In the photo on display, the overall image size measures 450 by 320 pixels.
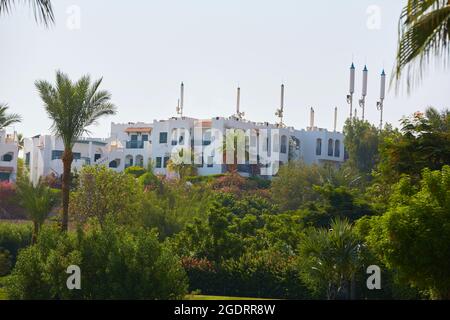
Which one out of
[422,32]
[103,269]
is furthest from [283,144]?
[422,32]

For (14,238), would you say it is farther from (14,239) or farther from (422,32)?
(422,32)

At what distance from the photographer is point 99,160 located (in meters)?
85.9

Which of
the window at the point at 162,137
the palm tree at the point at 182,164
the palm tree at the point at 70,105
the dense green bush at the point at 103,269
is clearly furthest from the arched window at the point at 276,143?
the dense green bush at the point at 103,269

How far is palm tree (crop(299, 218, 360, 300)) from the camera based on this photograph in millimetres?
29766

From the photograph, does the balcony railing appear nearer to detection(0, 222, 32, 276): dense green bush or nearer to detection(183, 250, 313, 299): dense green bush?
detection(0, 222, 32, 276): dense green bush

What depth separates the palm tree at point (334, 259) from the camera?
29766 millimetres

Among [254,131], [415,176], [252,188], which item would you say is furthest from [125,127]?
[415,176]

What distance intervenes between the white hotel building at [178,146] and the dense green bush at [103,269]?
2178 inches

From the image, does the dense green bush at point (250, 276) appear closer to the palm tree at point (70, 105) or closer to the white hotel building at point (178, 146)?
the palm tree at point (70, 105)

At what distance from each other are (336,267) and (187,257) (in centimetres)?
879

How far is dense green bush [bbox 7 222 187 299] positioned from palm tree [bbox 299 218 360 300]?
20.6 feet

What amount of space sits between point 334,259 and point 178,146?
5610 cm

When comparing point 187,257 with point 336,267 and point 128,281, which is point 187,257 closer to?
point 336,267

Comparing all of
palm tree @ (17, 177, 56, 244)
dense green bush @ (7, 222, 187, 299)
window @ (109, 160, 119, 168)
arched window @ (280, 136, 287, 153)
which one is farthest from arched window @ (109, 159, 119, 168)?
dense green bush @ (7, 222, 187, 299)
